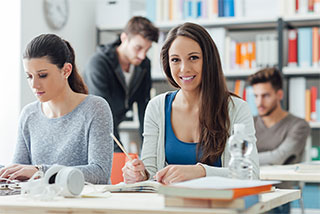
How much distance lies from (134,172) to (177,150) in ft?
0.90

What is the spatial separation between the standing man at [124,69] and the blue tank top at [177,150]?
4.14 ft

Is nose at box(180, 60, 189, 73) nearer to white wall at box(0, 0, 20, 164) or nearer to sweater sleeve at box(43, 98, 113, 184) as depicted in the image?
sweater sleeve at box(43, 98, 113, 184)

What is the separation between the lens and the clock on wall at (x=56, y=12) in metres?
4.25

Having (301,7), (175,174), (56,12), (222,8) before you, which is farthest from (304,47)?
(175,174)

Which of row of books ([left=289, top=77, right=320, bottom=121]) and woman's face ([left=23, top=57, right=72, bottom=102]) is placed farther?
row of books ([left=289, top=77, right=320, bottom=121])

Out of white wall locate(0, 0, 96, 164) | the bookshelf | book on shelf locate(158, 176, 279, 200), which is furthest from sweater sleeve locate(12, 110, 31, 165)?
the bookshelf

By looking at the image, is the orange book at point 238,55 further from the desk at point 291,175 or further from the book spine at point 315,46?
the desk at point 291,175

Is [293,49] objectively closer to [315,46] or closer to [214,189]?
[315,46]

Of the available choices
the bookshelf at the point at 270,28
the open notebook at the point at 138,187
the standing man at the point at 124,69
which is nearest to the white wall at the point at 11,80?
the standing man at the point at 124,69

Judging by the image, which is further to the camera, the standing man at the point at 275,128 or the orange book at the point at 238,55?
the orange book at the point at 238,55

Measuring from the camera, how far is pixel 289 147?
3.65 m

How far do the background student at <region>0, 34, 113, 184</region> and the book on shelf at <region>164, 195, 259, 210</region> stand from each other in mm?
844

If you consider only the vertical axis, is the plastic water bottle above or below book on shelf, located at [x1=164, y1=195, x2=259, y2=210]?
above

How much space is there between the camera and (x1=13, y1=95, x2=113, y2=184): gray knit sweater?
2162 millimetres
